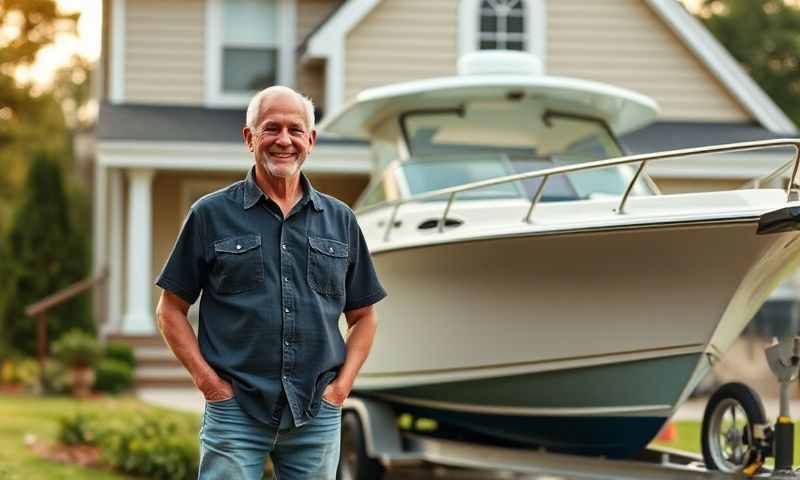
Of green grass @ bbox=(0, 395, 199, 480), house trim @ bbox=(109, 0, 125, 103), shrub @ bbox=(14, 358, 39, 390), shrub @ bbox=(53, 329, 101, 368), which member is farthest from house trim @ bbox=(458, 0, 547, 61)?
shrub @ bbox=(14, 358, 39, 390)

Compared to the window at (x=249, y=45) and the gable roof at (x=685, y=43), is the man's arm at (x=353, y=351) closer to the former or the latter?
the gable roof at (x=685, y=43)

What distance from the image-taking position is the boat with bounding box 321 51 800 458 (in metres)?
6.67

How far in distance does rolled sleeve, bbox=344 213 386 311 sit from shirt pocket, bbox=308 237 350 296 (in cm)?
10

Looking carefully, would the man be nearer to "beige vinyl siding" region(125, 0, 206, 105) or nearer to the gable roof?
the gable roof

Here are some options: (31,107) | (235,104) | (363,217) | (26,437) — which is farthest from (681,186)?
(31,107)

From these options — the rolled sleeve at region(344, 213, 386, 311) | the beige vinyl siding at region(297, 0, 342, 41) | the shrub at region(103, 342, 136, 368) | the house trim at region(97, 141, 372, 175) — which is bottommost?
the shrub at region(103, 342, 136, 368)

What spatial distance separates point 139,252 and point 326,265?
12.0 metres

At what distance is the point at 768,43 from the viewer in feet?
86.6

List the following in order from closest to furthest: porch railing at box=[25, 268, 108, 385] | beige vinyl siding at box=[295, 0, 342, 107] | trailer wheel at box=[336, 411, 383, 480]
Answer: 1. trailer wheel at box=[336, 411, 383, 480]
2. porch railing at box=[25, 268, 108, 385]
3. beige vinyl siding at box=[295, 0, 342, 107]

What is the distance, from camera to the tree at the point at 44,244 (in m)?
17.1

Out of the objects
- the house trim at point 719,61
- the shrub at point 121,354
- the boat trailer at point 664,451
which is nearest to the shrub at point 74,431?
the boat trailer at point 664,451

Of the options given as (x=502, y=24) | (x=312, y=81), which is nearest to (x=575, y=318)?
(x=502, y=24)

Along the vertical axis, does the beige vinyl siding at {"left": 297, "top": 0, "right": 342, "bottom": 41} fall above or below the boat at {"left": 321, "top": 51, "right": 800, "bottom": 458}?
above

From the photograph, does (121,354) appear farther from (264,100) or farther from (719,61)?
(264,100)
